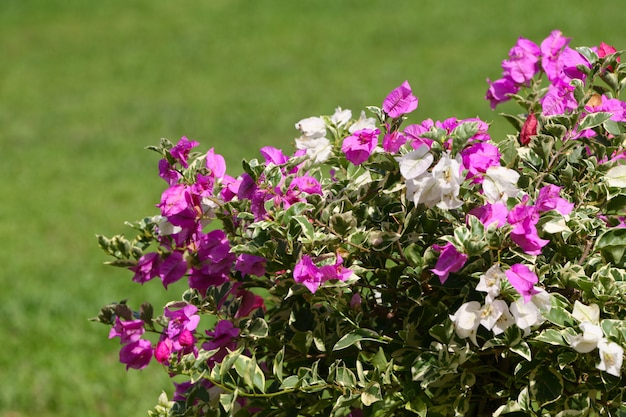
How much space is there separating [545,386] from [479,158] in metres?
0.42

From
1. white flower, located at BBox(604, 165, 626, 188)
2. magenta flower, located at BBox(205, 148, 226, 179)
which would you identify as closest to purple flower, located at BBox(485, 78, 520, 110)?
white flower, located at BBox(604, 165, 626, 188)

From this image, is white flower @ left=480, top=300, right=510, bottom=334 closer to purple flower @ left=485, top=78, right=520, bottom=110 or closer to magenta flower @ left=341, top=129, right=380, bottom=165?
magenta flower @ left=341, top=129, right=380, bottom=165

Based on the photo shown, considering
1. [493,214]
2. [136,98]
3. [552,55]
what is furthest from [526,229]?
[136,98]

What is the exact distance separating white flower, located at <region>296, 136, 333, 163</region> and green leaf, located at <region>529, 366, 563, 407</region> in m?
0.61

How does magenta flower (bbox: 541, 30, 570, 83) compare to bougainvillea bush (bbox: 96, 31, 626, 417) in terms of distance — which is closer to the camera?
bougainvillea bush (bbox: 96, 31, 626, 417)

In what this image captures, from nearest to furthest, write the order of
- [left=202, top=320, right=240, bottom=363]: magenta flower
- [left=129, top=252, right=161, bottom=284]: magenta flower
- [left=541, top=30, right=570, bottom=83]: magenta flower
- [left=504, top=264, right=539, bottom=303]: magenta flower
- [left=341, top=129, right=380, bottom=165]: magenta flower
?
[left=504, top=264, right=539, bottom=303]: magenta flower
[left=341, top=129, right=380, bottom=165]: magenta flower
[left=202, top=320, right=240, bottom=363]: magenta flower
[left=129, top=252, right=161, bottom=284]: magenta flower
[left=541, top=30, right=570, bottom=83]: magenta flower

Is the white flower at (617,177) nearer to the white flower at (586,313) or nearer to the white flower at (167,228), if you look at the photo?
the white flower at (586,313)

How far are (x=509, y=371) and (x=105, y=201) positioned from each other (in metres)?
5.25

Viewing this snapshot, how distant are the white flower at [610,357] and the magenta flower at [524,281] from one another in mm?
139

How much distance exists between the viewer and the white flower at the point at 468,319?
146 cm

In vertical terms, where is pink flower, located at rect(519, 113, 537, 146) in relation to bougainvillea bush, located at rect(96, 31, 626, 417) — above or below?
above

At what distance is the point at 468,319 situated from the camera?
57.5 inches

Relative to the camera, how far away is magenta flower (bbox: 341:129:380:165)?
1646 mm

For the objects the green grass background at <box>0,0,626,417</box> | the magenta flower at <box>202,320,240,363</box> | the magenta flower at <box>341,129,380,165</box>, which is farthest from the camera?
the green grass background at <box>0,0,626,417</box>
